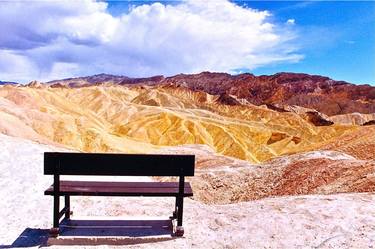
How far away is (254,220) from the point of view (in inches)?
368

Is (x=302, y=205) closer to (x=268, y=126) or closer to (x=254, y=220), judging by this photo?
(x=254, y=220)

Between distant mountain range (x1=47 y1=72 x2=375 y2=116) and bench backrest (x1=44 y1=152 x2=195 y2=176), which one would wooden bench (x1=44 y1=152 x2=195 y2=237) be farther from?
distant mountain range (x1=47 y1=72 x2=375 y2=116)

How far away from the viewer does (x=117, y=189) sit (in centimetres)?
852

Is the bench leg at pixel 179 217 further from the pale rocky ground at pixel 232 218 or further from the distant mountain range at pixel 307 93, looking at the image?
the distant mountain range at pixel 307 93

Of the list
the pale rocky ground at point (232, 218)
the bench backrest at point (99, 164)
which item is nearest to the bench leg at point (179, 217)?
the pale rocky ground at point (232, 218)

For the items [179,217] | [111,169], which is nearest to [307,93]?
[179,217]

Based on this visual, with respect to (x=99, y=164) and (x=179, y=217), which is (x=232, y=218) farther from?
(x=99, y=164)

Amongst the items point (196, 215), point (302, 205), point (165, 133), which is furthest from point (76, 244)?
point (165, 133)

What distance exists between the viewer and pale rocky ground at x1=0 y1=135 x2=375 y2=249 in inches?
332

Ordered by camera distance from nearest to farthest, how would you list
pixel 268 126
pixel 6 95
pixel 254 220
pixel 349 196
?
pixel 254 220 → pixel 349 196 → pixel 6 95 → pixel 268 126

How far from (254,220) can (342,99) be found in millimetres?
164371

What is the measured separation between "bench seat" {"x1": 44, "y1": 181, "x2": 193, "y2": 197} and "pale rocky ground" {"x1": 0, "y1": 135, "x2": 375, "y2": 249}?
0.87 m

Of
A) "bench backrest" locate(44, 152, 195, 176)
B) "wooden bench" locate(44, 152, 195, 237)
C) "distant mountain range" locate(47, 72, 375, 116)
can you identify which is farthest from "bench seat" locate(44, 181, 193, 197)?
"distant mountain range" locate(47, 72, 375, 116)

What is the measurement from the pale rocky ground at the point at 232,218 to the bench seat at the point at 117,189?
0.87 meters
